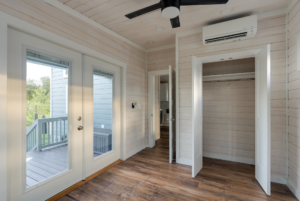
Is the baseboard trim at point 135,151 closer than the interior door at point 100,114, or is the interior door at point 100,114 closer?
the interior door at point 100,114

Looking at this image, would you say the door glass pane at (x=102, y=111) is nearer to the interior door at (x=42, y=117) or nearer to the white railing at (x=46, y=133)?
the interior door at (x=42, y=117)

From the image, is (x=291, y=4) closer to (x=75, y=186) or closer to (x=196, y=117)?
(x=196, y=117)

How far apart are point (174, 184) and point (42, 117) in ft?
7.13

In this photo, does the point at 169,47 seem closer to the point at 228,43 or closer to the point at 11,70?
the point at 228,43

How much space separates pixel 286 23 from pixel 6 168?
422cm

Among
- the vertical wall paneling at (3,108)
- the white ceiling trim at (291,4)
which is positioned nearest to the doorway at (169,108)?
the white ceiling trim at (291,4)

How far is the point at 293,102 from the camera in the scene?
2.16 meters

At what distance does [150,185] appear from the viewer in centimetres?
234

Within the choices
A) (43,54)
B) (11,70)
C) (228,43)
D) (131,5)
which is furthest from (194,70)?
(11,70)

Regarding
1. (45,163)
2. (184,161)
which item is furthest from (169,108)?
(45,163)

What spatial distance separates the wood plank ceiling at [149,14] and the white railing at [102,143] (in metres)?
2.06

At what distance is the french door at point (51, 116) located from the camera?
170cm

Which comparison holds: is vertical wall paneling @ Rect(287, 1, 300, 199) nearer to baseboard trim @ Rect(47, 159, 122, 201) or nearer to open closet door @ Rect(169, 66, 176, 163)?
open closet door @ Rect(169, 66, 176, 163)

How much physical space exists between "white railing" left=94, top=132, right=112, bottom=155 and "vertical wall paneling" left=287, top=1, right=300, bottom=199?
3.05m
